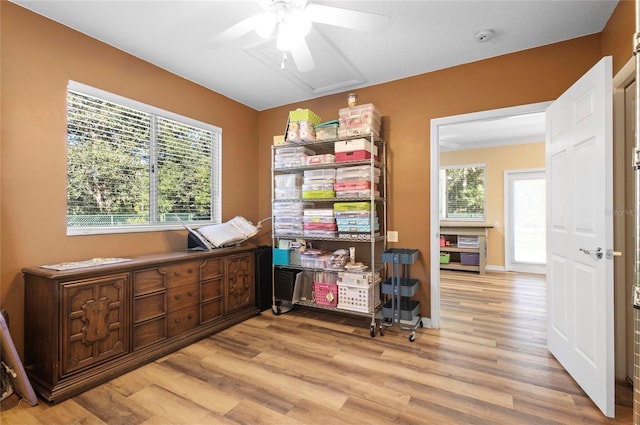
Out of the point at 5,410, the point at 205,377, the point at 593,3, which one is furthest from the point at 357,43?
the point at 5,410

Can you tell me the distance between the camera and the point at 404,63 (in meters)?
2.99

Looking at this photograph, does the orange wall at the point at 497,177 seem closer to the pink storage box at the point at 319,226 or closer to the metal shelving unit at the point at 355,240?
the metal shelving unit at the point at 355,240

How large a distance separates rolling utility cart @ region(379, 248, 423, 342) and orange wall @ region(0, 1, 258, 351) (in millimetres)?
2537

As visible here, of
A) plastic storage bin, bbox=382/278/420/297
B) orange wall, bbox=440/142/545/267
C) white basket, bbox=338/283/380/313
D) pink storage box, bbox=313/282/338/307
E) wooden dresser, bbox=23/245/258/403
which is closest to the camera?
wooden dresser, bbox=23/245/258/403

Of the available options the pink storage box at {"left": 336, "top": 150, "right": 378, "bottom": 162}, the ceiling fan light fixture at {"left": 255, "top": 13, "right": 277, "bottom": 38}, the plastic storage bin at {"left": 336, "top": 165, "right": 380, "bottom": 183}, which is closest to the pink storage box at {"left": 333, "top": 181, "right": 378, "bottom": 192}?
the plastic storage bin at {"left": 336, "top": 165, "right": 380, "bottom": 183}

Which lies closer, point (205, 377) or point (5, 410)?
point (5, 410)

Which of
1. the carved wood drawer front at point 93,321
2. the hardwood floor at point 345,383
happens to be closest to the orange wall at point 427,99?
the hardwood floor at point 345,383

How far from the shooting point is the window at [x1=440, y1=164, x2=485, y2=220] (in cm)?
637

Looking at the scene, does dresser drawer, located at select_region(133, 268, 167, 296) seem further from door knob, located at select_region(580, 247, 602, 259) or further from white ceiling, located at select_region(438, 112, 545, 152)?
white ceiling, located at select_region(438, 112, 545, 152)

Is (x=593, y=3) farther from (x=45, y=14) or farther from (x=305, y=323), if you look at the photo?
(x=45, y=14)

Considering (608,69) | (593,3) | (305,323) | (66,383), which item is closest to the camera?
(608,69)

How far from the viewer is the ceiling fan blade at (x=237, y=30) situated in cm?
176

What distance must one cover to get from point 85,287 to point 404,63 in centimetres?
339

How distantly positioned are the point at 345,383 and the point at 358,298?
1.05 meters
